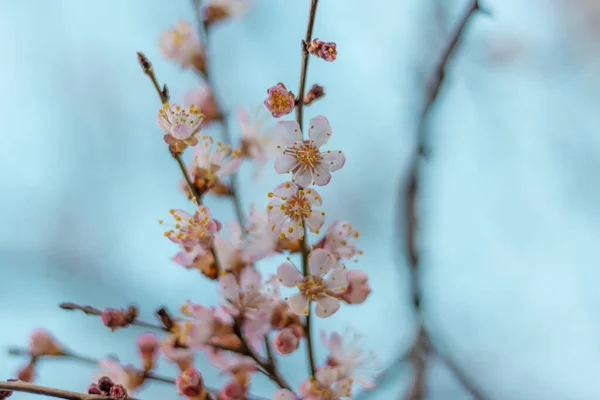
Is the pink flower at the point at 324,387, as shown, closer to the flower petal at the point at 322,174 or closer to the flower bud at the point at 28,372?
the flower petal at the point at 322,174

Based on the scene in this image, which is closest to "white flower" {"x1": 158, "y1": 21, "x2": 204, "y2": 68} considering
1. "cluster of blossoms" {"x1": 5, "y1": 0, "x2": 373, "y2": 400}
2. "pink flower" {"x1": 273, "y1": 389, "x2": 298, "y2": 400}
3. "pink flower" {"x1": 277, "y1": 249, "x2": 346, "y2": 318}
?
"cluster of blossoms" {"x1": 5, "y1": 0, "x2": 373, "y2": 400}

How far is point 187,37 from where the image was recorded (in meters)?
1.03

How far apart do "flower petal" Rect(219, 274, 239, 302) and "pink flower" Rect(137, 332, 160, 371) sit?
160 millimetres

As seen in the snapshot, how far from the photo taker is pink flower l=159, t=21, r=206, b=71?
1000mm

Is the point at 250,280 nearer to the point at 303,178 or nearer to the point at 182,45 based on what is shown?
the point at 303,178

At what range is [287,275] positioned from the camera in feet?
2.34

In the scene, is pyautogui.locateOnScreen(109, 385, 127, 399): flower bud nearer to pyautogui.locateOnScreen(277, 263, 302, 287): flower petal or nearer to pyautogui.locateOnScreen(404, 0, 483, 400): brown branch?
pyautogui.locateOnScreen(277, 263, 302, 287): flower petal

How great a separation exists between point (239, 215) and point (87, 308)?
232 millimetres

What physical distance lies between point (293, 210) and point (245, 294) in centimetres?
14

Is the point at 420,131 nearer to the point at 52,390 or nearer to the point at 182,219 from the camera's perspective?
the point at 182,219

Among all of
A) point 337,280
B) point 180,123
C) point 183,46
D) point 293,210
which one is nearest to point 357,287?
point 337,280

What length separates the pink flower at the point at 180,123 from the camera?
689 millimetres

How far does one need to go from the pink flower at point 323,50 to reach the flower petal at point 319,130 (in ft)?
0.20

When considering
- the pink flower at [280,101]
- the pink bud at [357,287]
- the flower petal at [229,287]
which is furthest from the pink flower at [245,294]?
the pink flower at [280,101]
